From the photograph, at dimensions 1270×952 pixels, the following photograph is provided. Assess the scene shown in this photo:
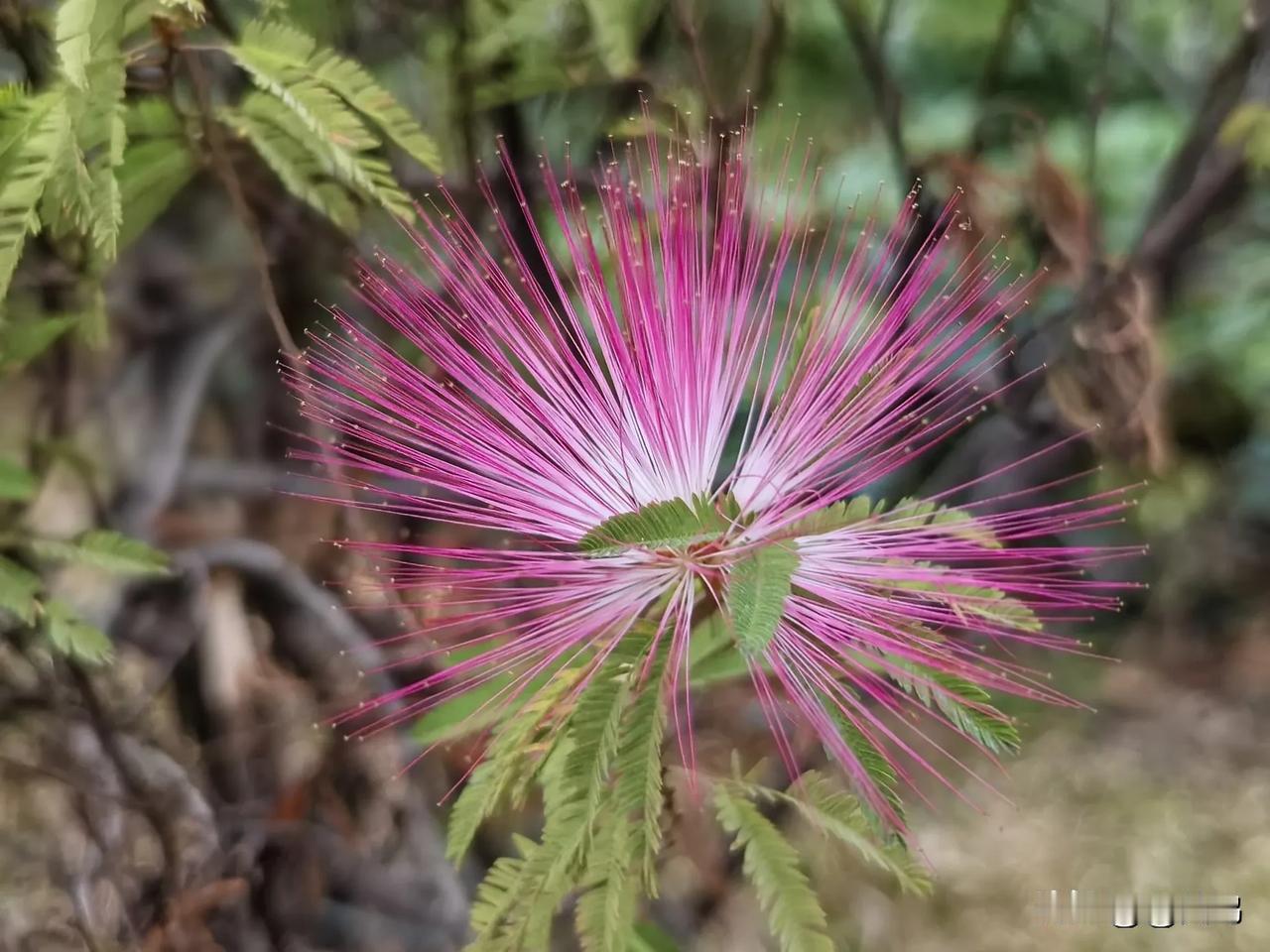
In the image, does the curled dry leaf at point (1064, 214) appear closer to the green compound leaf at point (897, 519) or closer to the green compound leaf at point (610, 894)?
the green compound leaf at point (897, 519)

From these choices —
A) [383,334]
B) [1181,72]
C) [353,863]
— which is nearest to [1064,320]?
[1181,72]

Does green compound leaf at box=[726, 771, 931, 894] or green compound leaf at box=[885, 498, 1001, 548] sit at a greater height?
green compound leaf at box=[885, 498, 1001, 548]

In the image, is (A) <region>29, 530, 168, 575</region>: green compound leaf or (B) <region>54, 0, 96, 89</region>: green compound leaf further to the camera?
(A) <region>29, 530, 168, 575</region>: green compound leaf

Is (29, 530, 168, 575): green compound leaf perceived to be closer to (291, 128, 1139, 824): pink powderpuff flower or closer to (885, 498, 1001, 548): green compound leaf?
(291, 128, 1139, 824): pink powderpuff flower

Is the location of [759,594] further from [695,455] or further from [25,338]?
[25,338]

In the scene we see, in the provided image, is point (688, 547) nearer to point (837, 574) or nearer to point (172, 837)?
point (837, 574)

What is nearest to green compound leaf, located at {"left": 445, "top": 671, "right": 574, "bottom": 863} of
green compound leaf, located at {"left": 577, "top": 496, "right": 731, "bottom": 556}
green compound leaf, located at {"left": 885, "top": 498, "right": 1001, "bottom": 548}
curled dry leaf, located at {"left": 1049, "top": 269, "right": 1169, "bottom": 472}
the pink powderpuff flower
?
the pink powderpuff flower
